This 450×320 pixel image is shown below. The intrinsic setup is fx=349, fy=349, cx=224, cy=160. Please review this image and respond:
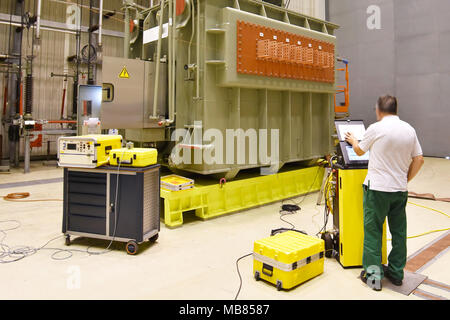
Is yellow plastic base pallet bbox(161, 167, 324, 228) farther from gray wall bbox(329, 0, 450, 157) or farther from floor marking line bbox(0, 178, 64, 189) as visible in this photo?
gray wall bbox(329, 0, 450, 157)

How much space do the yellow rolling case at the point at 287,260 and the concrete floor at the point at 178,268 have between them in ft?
0.29

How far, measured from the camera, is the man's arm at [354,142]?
10.8 ft

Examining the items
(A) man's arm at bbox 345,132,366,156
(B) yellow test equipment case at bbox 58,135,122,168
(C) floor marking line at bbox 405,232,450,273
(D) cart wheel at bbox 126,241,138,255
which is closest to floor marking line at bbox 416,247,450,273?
(C) floor marking line at bbox 405,232,450,273

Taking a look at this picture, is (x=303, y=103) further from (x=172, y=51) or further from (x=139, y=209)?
(x=139, y=209)

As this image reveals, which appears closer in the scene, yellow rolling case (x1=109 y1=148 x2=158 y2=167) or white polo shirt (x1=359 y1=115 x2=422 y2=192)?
white polo shirt (x1=359 y1=115 x2=422 y2=192)

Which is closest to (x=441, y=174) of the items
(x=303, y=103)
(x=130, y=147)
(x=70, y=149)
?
(x=303, y=103)

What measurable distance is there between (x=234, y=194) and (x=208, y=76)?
197 centimetres

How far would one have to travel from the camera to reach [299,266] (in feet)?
10.4

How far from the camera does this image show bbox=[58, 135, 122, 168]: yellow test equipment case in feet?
13.0

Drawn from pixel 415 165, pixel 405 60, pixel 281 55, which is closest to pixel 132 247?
pixel 415 165

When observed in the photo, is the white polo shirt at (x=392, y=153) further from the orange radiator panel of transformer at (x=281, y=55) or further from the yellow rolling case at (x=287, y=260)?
the orange radiator panel of transformer at (x=281, y=55)

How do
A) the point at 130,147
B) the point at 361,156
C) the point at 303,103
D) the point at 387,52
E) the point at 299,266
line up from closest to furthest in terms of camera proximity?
the point at 299,266 < the point at 361,156 < the point at 130,147 < the point at 303,103 < the point at 387,52

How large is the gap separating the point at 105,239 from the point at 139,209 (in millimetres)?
634

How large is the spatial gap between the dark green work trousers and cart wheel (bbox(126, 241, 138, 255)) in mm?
2384
